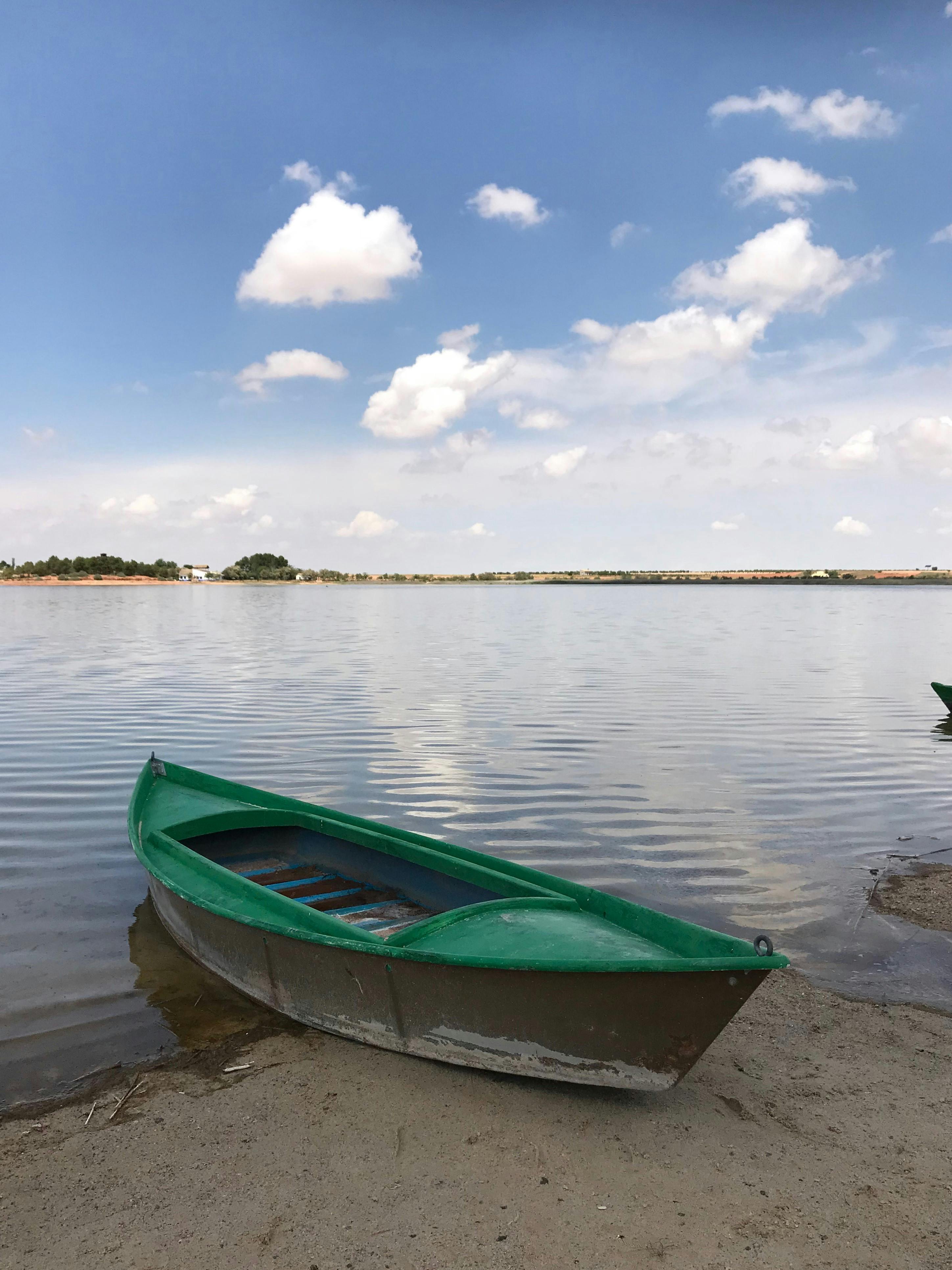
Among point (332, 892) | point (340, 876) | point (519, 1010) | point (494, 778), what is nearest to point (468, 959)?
point (519, 1010)

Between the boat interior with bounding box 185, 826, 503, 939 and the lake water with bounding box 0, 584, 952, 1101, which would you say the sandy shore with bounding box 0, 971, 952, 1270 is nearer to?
the lake water with bounding box 0, 584, 952, 1101

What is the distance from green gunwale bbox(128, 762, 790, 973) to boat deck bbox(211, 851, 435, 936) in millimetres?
409

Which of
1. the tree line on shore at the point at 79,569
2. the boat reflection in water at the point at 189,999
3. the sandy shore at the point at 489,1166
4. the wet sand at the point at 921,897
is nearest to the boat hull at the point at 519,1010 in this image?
the sandy shore at the point at 489,1166

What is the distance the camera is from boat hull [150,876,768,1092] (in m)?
4.86

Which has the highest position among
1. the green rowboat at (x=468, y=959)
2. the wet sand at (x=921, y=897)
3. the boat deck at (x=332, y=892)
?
the green rowboat at (x=468, y=959)

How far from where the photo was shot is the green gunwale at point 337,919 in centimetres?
502

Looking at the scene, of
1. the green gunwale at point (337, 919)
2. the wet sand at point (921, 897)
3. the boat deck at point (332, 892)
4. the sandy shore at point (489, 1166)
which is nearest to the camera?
the sandy shore at point (489, 1166)

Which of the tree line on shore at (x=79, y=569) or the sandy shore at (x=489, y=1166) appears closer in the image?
the sandy shore at (x=489, y=1166)

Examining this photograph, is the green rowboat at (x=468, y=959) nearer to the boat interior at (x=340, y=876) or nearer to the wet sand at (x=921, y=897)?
the boat interior at (x=340, y=876)

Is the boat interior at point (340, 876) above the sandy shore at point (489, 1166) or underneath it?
above

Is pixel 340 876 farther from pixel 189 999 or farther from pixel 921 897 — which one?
pixel 921 897

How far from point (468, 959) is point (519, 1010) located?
45 centimetres

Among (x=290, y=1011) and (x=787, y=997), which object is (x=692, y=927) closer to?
(x=787, y=997)

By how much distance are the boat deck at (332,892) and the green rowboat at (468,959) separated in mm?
25
